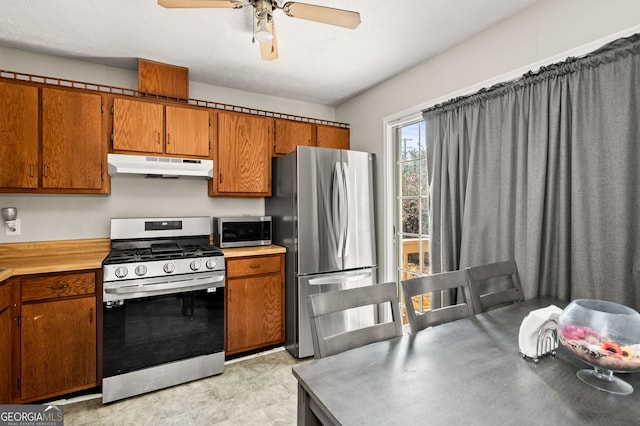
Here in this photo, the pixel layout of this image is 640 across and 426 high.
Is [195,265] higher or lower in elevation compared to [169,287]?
higher

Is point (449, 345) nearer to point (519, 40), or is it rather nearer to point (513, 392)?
point (513, 392)

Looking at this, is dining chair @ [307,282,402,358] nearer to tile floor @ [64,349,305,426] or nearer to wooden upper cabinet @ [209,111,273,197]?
tile floor @ [64,349,305,426]

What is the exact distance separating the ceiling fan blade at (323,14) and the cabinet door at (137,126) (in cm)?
163

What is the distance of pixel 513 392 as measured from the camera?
2.98 feet

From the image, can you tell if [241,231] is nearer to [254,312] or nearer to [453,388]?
[254,312]

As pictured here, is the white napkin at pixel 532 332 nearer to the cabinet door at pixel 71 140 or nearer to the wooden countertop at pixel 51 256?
the wooden countertop at pixel 51 256

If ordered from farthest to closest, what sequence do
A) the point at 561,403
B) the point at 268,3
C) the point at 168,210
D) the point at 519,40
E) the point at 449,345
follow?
1. the point at 168,210
2. the point at 519,40
3. the point at 268,3
4. the point at 449,345
5. the point at 561,403

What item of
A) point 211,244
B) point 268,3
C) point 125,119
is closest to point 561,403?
point 268,3

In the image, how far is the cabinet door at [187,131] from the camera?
275cm

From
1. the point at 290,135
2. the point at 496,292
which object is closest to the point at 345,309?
the point at 496,292

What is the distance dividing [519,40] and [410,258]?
1.93 meters

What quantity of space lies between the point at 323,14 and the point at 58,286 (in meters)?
2.43

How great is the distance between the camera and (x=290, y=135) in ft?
11.0
